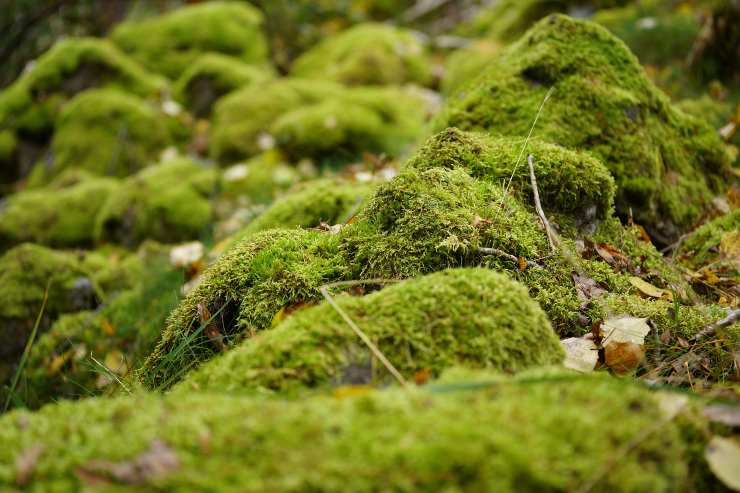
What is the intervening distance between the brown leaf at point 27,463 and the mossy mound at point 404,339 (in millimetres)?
420

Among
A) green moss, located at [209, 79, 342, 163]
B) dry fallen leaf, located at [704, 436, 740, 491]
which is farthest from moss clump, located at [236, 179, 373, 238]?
green moss, located at [209, 79, 342, 163]

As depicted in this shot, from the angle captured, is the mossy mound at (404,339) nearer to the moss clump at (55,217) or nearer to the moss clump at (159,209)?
the moss clump at (159,209)

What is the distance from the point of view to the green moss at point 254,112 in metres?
5.84

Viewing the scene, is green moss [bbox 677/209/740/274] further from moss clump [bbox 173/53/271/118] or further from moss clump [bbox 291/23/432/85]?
moss clump [bbox 173/53/271/118]

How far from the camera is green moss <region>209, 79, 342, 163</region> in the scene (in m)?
5.84

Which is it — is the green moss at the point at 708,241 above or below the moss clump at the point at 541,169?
below

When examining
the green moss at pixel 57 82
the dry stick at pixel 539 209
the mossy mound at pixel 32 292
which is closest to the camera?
the dry stick at pixel 539 209

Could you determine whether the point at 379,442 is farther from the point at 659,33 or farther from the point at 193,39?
the point at 193,39

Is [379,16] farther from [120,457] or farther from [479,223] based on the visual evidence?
[120,457]

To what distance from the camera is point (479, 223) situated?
76.9 inches

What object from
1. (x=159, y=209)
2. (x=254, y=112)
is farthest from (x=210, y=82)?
(x=159, y=209)

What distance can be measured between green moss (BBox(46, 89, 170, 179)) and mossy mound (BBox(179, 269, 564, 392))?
233 inches

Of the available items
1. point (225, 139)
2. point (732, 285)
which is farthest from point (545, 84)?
point (225, 139)

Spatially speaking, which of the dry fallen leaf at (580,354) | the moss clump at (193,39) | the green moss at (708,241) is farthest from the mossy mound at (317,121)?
the dry fallen leaf at (580,354)
